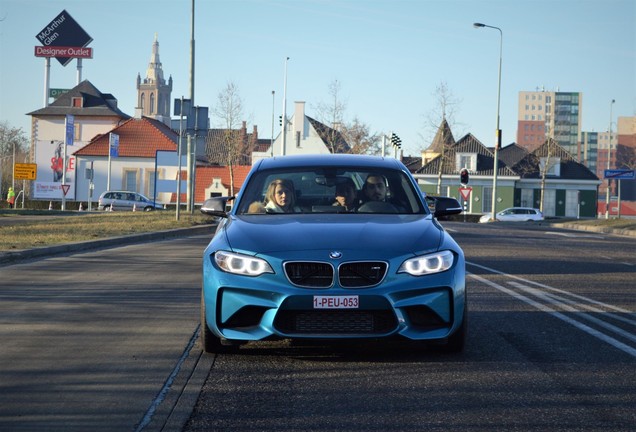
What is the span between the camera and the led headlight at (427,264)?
5.86 meters

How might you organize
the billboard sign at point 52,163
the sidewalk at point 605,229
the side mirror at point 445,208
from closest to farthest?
the side mirror at point 445,208, the sidewalk at point 605,229, the billboard sign at point 52,163

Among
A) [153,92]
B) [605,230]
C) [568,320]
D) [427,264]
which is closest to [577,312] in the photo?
[568,320]

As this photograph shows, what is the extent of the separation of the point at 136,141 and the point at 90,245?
6462 cm

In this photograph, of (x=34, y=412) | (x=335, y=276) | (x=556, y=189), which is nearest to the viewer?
(x=34, y=412)

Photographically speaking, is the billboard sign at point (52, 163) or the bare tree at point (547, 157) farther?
the billboard sign at point (52, 163)

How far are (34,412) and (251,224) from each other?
7.81 feet

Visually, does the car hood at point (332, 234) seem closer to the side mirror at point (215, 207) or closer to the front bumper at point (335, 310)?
the front bumper at point (335, 310)

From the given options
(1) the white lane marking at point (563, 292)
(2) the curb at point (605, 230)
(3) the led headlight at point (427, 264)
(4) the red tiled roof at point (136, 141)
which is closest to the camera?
(3) the led headlight at point (427, 264)

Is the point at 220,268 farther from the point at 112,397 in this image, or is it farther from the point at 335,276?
the point at 112,397

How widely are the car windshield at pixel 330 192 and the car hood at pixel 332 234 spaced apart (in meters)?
0.42

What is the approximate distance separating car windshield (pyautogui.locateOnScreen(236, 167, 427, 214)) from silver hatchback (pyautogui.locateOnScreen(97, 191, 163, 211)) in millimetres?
51876

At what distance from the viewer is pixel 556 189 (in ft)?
265

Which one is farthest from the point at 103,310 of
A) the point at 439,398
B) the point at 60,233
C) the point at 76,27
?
the point at 76,27

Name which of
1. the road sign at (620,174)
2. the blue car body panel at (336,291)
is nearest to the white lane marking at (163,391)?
the blue car body panel at (336,291)
